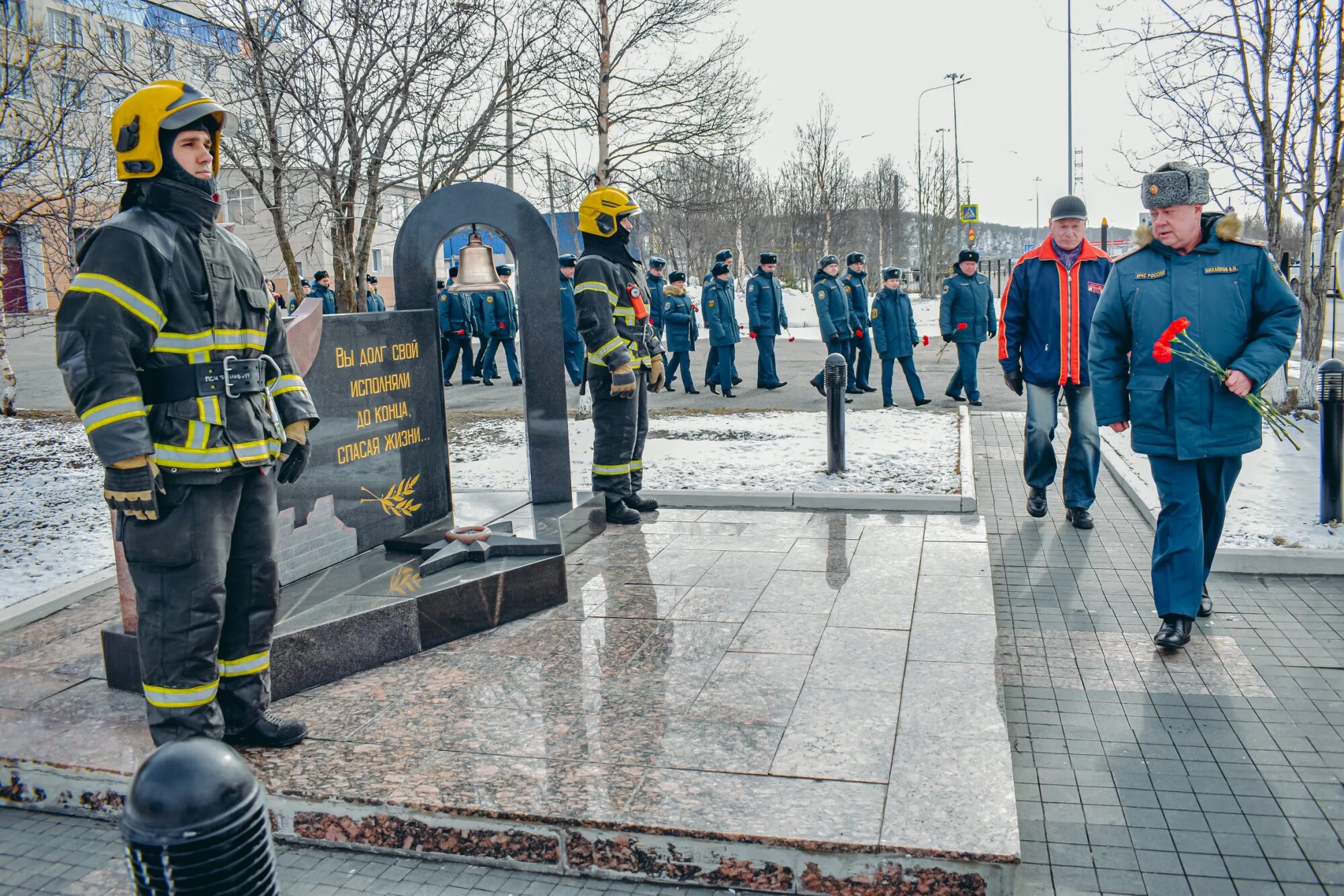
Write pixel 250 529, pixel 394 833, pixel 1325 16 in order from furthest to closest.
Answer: pixel 1325 16, pixel 250 529, pixel 394 833

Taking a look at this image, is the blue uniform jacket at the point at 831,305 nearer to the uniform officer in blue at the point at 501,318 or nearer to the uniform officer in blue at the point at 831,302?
the uniform officer in blue at the point at 831,302

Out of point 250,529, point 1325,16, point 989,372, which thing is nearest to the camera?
point 250,529

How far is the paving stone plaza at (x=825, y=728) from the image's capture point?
325 centimetres

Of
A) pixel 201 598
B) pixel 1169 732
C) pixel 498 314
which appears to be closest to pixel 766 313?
pixel 498 314

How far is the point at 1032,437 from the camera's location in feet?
25.2

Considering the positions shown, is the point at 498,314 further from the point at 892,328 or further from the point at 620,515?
the point at 620,515

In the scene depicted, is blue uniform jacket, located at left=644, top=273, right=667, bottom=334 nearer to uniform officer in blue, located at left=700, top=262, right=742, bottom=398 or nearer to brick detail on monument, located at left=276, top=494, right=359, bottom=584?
uniform officer in blue, located at left=700, top=262, right=742, bottom=398

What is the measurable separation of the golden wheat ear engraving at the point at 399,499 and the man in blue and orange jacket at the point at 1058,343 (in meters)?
4.00

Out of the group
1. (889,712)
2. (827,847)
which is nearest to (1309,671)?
(889,712)

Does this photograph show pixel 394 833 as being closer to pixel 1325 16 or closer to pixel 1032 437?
pixel 1032 437

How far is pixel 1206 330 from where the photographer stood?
4.82m

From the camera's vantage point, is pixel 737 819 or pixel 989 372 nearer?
pixel 737 819

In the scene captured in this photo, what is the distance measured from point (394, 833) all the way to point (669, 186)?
66.8ft

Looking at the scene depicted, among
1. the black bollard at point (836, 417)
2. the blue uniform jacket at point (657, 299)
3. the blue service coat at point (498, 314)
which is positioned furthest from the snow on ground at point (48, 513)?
the blue uniform jacket at point (657, 299)
